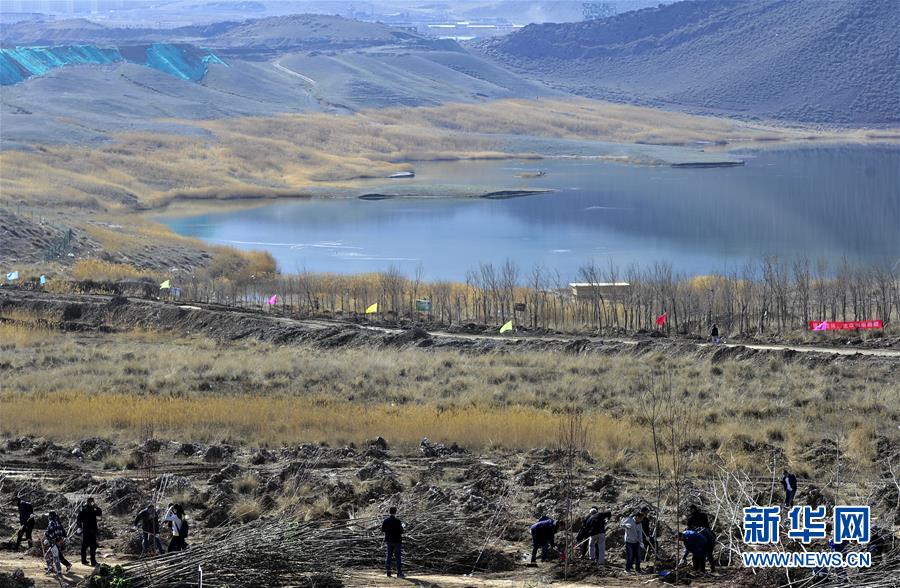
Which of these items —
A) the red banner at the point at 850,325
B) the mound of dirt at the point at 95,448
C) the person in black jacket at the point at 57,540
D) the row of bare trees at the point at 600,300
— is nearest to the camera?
the person in black jacket at the point at 57,540

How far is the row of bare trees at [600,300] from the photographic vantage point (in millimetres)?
35562

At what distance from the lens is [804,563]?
1141 cm

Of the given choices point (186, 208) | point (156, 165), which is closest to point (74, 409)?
point (186, 208)

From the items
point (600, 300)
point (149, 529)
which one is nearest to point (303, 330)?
point (600, 300)

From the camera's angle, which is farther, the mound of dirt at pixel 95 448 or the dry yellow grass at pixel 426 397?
the dry yellow grass at pixel 426 397

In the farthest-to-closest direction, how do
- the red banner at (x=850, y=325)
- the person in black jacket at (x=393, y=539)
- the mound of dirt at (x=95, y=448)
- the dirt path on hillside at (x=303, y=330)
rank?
the red banner at (x=850, y=325) < the dirt path on hillside at (x=303, y=330) < the mound of dirt at (x=95, y=448) < the person in black jacket at (x=393, y=539)

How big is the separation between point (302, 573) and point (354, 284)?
31847 millimetres

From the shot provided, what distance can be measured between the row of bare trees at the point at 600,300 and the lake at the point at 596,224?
7.45 metres

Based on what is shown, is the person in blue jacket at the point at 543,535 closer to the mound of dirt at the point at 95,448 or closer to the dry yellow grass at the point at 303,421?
the dry yellow grass at the point at 303,421

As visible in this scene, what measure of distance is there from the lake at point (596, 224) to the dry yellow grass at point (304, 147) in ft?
22.5

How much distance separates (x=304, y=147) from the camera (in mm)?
111438

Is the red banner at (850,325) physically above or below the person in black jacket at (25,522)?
above

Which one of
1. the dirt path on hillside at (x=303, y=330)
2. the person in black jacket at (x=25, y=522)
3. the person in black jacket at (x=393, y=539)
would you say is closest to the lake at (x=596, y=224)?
the dirt path on hillside at (x=303, y=330)

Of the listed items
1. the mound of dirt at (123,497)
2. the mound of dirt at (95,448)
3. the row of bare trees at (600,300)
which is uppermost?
the row of bare trees at (600,300)
